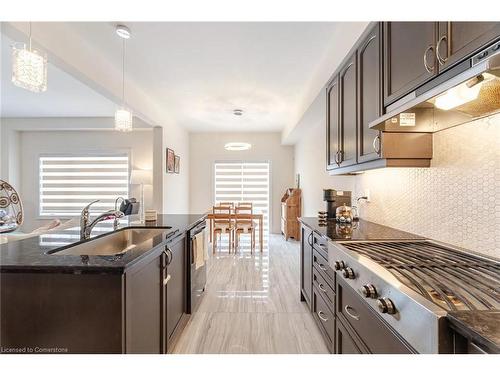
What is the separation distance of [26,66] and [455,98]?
2412mm

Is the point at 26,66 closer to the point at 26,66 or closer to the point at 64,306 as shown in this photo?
the point at 26,66

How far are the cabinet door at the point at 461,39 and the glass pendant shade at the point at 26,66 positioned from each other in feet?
7.39

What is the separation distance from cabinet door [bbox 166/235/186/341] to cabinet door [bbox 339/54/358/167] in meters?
1.52

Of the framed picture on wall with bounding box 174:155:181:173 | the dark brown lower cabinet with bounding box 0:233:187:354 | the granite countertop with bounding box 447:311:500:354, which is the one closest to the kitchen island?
the dark brown lower cabinet with bounding box 0:233:187:354

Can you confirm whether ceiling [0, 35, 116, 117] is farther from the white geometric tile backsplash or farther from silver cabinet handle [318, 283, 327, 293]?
the white geometric tile backsplash

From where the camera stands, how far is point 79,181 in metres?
5.87

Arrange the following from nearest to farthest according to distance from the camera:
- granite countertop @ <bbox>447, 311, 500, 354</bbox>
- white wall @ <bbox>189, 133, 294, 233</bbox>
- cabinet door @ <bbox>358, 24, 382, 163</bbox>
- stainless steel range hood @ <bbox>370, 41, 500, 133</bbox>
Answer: granite countertop @ <bbox>447, 311, 500, 354</bbox> → stainless steel range hood @ <bbox>370, 41, 500, 133</bbox> → cabinet door @ <bbox>358, 24, 382, 163</bbox> → white wall @ <bbox>189, 133, 294, 233</bbox>

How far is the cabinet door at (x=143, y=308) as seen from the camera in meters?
1.11

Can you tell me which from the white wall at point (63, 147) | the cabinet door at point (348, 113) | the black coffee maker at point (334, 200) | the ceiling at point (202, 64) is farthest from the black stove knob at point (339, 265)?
the white wall at point (63, 147)

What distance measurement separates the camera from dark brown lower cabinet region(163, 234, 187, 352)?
165cm

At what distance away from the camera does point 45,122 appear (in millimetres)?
5355

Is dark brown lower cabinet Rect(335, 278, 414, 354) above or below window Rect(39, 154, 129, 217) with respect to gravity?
→ below

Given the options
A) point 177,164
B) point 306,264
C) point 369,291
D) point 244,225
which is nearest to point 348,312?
point 369,291
